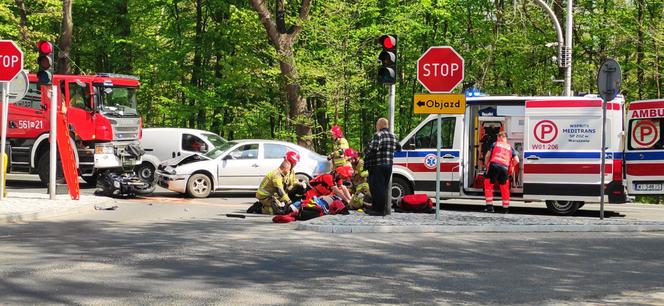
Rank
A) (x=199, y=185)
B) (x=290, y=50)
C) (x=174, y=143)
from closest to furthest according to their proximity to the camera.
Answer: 1. (x=199, y=185)
2. (x=174, y=143)
3. (x=290, y=50)

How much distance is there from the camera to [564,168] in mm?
17297

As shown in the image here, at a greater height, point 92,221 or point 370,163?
point 370,163

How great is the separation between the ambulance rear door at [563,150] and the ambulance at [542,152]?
0.06 ft

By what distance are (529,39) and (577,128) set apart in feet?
64.8

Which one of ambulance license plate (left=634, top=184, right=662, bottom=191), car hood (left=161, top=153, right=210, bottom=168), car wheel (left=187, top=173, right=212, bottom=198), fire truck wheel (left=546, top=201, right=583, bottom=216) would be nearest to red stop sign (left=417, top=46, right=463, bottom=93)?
fire truck wheel (left=546, top=201, right=583, bottom=216)

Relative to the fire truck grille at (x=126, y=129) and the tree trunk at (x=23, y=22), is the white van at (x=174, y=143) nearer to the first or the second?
the fire truck grille at (x=126, y=129)

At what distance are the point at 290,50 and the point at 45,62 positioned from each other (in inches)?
520

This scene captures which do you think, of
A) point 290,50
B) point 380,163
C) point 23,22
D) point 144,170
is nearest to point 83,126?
point 144,170

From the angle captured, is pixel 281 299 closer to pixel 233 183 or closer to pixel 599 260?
pixel 599 260

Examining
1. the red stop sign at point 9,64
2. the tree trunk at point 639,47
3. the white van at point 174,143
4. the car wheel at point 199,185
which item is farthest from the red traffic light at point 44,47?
the tree trunk at point 639,47

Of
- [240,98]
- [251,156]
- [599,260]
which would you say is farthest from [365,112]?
[599,260]

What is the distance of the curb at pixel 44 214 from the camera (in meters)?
15.1

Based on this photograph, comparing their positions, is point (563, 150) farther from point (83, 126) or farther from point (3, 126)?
point (83, 126)

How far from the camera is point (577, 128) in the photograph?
56.9ft
